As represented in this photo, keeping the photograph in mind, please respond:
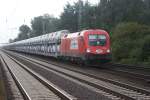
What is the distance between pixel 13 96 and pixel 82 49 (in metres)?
15.1

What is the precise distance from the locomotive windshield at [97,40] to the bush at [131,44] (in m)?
5.00

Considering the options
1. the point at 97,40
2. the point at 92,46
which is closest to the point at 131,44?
the point at 97,40

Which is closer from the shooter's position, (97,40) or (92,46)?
(92,46)

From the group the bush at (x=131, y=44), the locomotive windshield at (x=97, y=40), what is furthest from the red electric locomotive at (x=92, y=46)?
the bush at (x=131, y=44)

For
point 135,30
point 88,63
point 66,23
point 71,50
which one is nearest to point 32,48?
point 66,23

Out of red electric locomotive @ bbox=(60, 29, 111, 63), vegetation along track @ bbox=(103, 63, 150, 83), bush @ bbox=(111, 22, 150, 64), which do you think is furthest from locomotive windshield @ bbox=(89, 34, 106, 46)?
bush @ bbox=(111, 22, 150, 64)

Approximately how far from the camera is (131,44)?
128ft

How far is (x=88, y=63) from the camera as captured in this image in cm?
2939

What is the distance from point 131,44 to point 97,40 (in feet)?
32.3

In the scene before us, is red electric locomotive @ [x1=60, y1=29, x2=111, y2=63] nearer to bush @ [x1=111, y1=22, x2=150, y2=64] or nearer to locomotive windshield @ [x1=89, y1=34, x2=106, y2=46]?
locomotive windshield @ [x1=89, y1=34, x2=106, y2=46]

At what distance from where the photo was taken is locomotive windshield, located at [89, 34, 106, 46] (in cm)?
2952

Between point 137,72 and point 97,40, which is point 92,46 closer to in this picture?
point 97,40

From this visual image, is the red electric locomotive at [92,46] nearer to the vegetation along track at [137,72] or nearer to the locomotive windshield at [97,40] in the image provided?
the locomotive windshield at [97,40]

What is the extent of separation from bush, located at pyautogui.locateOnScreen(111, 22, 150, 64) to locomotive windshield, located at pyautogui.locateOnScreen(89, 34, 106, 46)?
5002 mm
